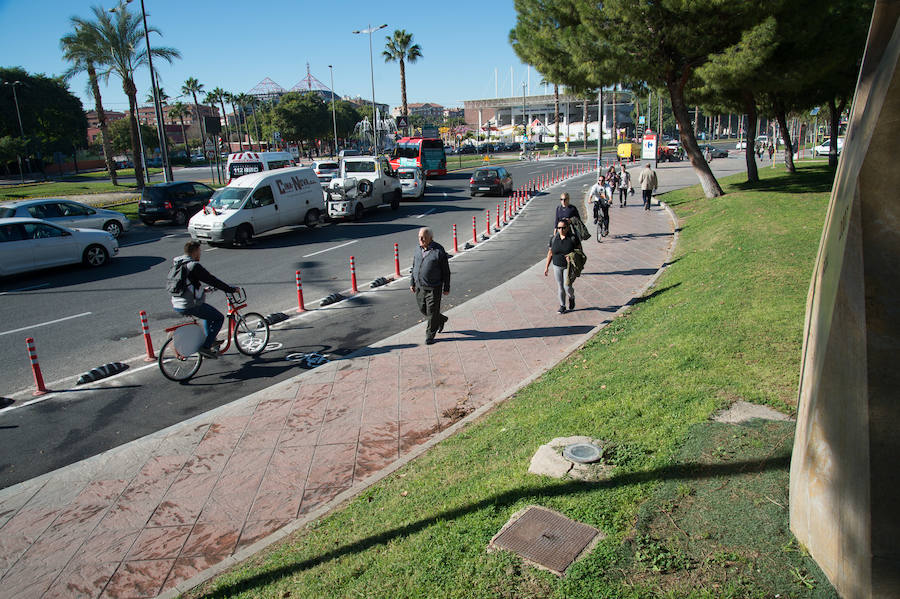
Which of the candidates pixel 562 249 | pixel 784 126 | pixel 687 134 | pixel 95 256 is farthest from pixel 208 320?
pixel 784 126

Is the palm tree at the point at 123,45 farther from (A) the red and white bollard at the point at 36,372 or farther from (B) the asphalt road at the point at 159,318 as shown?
(A) the red and white bollard at the point at 36,372

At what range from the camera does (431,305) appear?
30.5 feet

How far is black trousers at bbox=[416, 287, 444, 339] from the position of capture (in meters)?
9.23

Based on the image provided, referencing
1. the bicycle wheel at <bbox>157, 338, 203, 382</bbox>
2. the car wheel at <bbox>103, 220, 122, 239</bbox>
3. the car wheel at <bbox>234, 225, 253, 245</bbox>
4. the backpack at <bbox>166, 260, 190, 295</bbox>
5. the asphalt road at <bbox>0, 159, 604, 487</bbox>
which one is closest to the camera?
the asphalt road at <bbox>0, 159, 604, 487</bbox>

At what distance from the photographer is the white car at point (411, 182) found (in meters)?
30.7

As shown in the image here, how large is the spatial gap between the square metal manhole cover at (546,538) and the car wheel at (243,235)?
16.7m

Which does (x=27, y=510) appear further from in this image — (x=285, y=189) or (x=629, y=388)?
(x=285, y=189)

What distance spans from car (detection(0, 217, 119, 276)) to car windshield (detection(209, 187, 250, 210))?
386 cm

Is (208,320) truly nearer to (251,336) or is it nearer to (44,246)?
(251,336)

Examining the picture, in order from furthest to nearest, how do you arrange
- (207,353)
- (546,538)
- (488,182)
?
(488,182) < (207,353) < (546,538)

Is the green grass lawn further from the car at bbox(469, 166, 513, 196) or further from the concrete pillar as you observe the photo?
the car at bbox(469, 166, 513, 196)

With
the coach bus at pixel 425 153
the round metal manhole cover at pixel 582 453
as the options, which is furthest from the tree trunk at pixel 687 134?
the coach bus at pixel 425 153

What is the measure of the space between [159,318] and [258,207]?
29.4 ft

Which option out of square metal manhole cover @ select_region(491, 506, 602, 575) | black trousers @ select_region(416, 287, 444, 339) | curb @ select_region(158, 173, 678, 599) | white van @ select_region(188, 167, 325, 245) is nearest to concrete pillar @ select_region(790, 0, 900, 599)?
square metal manhole cover @ select_region(491, 506, 602, 575)
